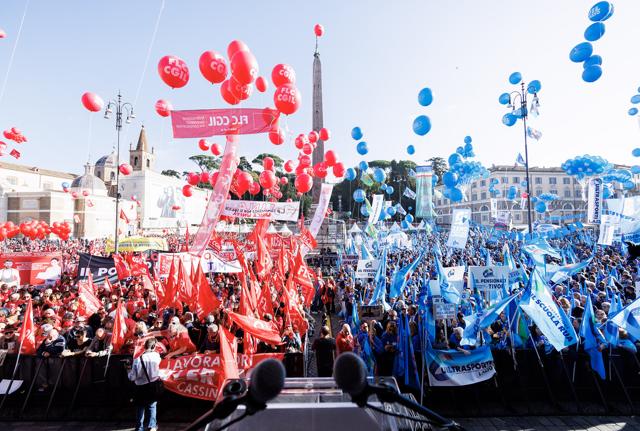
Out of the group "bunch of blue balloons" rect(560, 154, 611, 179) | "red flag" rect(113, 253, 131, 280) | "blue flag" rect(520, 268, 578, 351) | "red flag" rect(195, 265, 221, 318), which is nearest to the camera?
"blue flag" rect(520, 268, 578, 351)

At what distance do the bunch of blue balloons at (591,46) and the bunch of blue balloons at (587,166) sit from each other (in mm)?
8900

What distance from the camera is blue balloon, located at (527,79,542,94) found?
62.2ft

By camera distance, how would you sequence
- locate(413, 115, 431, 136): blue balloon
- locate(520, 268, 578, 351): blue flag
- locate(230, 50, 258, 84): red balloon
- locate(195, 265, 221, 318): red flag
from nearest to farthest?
locate(520, 268, 578, 351): blue flag
locate(230, 50, 258, 84): red balloon
locate(195, 265, 221, 318): red flag
locate(413, 115, 431, 136): blue balloon

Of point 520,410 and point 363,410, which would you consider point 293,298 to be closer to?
point 520,410

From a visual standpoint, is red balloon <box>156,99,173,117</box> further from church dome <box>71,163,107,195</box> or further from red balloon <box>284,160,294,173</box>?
church dome <box>71,163,107,195</box>

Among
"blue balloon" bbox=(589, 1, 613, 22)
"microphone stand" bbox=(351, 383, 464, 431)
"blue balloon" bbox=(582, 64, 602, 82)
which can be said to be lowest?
"microphone stand" bbox=(351, 383, 464, 431)

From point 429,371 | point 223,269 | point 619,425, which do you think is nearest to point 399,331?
point 429,371

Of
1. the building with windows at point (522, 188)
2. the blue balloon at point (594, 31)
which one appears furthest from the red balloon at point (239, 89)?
the building with windows at point (522, 188)

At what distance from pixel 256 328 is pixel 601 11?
11.9 metres

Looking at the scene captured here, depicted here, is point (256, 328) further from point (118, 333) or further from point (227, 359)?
point (118, 333)

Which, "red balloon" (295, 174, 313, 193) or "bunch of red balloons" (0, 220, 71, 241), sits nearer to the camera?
"red balloon" (295, 174, 313, 193)

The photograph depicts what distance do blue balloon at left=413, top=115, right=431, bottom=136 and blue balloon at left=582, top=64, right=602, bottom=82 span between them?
5.16 m

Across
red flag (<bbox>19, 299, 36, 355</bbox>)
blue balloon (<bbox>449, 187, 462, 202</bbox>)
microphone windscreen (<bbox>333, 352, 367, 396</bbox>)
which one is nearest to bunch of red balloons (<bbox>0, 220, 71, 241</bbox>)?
red flag (<bbox>19, 299, 36, 355</bbox>)

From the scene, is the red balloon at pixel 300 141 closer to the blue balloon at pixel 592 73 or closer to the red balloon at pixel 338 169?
the red balloon at pixel 338 169
